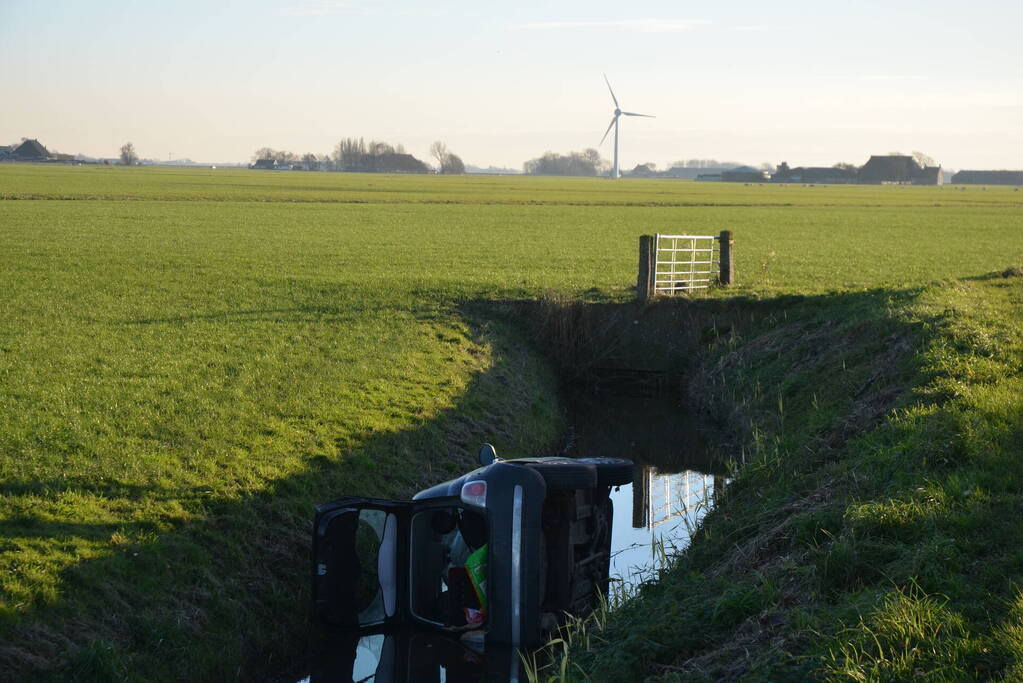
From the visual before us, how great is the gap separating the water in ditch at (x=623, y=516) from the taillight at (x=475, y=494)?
4.31ft

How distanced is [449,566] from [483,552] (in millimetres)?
640

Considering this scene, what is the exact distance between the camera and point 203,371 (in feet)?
53.3

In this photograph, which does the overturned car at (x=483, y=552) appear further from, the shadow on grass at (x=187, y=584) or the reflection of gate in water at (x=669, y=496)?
the reflection of gate in water at (x=669, y=496)

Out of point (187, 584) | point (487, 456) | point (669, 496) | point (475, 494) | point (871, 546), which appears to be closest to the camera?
point (871, 546)

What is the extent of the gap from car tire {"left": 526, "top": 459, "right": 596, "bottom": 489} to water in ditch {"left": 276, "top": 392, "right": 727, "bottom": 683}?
1.57 meters

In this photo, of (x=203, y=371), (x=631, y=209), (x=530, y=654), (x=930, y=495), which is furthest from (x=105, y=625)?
(x=631, y=209)

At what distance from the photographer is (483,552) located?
933 centimetres

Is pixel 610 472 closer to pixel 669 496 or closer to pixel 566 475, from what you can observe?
pixel 566 475

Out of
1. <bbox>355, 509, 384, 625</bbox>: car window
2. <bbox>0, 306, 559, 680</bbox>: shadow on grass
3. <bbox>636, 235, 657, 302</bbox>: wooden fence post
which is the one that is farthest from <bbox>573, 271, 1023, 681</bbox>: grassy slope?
<bbox>636, 235, 657, 302</bbox>: wooden fence post

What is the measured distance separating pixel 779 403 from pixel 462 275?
15.3 metres

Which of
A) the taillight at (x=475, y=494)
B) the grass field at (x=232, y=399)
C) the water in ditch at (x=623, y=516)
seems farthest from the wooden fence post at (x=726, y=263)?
the taillight at (x=475, y=494)

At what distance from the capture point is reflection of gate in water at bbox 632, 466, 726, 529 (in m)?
14.2

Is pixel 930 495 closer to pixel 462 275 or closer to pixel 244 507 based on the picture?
pixel 244 507

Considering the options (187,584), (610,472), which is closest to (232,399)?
(187,584)
